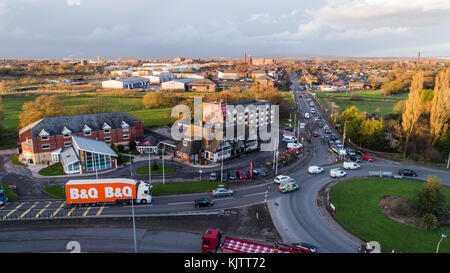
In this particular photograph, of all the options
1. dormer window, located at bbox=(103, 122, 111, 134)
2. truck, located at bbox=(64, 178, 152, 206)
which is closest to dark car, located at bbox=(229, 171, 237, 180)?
truck, located at bbox=(64, 178, 152, 206)

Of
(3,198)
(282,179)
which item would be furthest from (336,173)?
(3,198)

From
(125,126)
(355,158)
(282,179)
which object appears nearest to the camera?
(282,179)

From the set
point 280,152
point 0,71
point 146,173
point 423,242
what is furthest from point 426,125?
point 0,71

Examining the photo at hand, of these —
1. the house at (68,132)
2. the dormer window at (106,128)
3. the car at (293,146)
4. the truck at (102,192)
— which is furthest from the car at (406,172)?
the dormer window at (106,128)

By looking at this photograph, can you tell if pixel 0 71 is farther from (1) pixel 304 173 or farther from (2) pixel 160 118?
(1) pixel 304 173

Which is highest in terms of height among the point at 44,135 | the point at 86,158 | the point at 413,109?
the point at 413,109

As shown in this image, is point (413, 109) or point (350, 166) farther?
point (413, 109)

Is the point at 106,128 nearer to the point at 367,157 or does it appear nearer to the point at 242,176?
the point at 242,176
